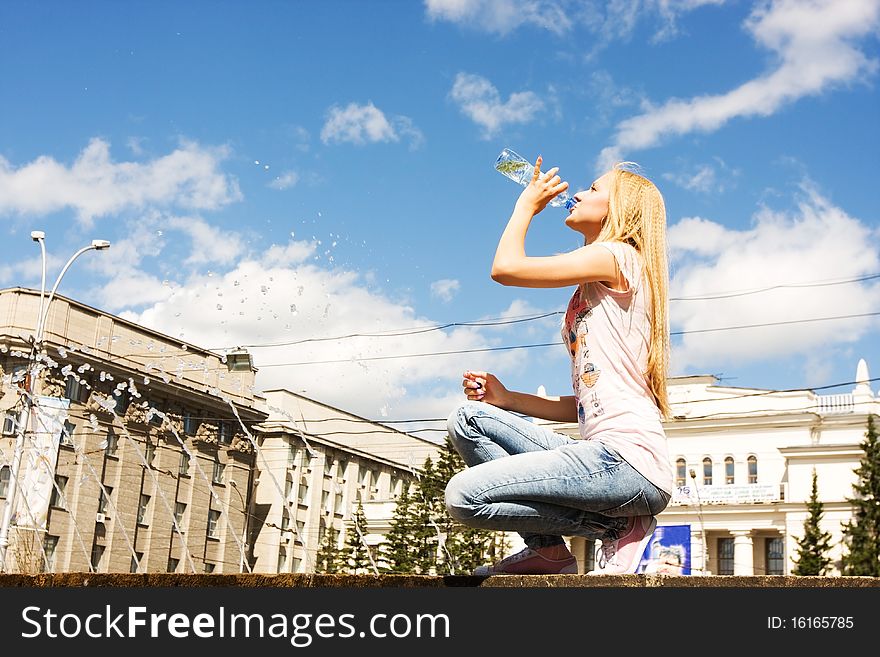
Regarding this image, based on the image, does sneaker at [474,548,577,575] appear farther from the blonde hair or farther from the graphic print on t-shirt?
the blonde hair

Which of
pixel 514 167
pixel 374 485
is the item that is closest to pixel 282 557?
pixel 374 485

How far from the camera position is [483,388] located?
12.2 ft

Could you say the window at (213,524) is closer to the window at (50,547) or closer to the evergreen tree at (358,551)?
the evergreen tree at (358,551)

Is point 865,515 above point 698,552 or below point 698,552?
above

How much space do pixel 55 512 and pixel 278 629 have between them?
140 feet

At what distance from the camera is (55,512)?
136 feet

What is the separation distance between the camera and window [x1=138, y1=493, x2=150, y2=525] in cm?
4694

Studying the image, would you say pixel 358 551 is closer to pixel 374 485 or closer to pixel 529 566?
pixel 374 485

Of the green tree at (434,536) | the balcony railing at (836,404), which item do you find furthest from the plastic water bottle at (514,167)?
the balcony railing at (836,404)

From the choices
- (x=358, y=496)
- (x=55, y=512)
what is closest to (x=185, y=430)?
(x=55, y=512)

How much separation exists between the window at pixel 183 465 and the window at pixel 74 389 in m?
7.20

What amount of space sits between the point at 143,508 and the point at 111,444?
397cm

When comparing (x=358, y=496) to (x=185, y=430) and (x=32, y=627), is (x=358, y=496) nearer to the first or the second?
(x=185, y=430)

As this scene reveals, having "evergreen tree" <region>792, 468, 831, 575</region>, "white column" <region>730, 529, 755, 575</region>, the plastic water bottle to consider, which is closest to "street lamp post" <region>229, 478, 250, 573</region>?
"white column" <region>730, 529, 755, 575</region>
